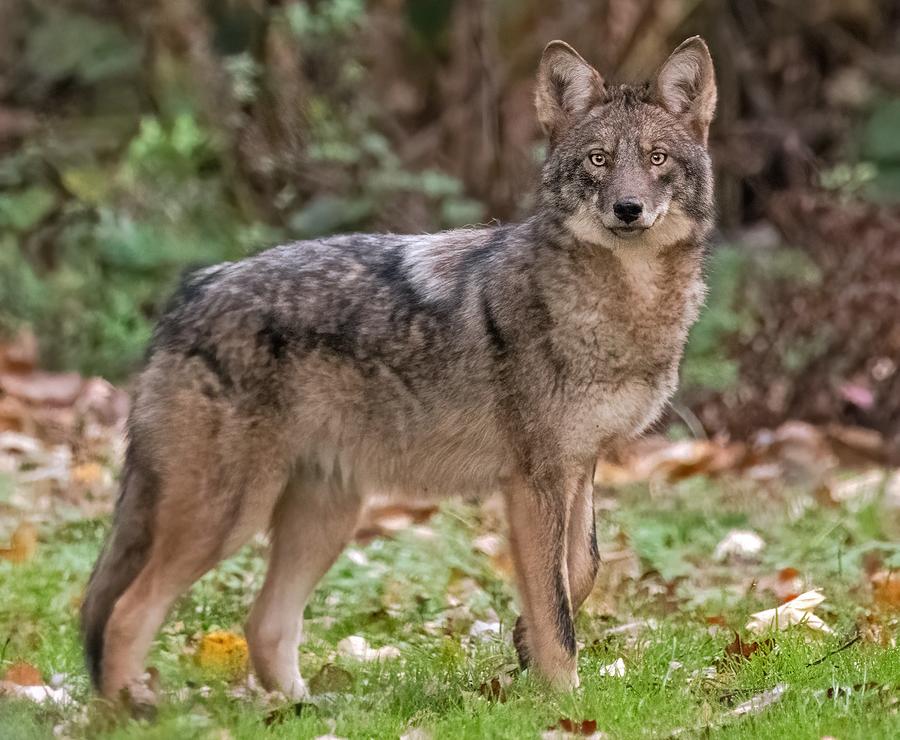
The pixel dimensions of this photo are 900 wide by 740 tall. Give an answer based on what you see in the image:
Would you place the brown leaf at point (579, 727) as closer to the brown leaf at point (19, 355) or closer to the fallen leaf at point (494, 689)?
the fallen leaf at point (494, 689)

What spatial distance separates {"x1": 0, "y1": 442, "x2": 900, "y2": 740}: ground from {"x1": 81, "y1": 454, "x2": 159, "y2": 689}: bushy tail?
11.2 inches

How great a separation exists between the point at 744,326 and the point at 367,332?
542 centimetres

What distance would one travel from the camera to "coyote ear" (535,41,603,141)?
586cm

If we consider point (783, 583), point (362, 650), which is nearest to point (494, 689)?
point (362, 650)

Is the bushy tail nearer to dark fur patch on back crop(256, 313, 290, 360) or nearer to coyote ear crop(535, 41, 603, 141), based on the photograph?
dark fur patch on back crop(256, 313, 290, 360)

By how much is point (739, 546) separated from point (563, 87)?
9.18ft

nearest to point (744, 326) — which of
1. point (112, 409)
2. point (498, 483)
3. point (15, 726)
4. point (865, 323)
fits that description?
point (865, 323)

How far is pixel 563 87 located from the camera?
592cm

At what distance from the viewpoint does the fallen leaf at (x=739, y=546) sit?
7.59 m

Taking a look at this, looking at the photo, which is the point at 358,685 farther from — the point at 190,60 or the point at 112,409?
the point at 190,60

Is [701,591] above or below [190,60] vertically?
below

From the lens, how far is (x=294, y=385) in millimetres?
5785

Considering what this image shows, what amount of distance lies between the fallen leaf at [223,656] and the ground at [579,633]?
2 centimetres

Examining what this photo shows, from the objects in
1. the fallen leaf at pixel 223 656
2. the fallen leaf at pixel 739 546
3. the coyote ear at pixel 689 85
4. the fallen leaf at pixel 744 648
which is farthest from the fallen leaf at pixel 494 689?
the fallen leaf at pixel 739 546
